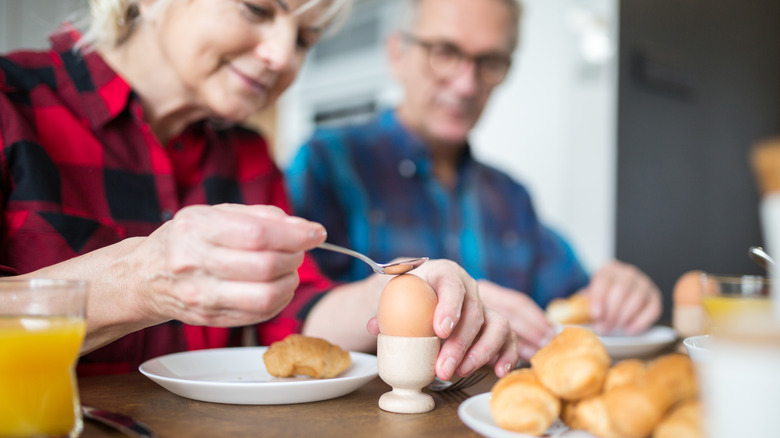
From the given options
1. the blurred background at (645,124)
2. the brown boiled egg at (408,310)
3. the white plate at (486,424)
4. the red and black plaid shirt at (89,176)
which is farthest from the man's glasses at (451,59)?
the white plate at (486,424)

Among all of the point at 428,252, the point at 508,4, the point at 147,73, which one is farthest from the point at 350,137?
the point at 147,73

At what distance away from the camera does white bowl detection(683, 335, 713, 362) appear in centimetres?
69

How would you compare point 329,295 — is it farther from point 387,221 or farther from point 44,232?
point 387,221

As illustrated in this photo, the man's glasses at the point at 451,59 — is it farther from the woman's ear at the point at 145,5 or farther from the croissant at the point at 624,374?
the croissant at the point at 624,374

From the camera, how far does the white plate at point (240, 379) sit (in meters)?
0.71

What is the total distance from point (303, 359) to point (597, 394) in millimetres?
405

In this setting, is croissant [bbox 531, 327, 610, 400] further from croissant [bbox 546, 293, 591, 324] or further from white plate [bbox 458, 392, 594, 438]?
croissant [bbox 546, 293, 591, 324]

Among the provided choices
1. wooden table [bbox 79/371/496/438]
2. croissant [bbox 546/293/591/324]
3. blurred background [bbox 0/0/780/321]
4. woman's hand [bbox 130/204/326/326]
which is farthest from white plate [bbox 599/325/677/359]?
blurred background [bbox 0/0/780/321]

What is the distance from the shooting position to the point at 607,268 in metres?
1.65

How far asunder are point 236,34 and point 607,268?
1.08m

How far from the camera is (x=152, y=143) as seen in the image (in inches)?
50.9

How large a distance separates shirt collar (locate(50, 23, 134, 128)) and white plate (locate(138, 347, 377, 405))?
0.56 m

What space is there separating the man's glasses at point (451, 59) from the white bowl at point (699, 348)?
4.72 feet

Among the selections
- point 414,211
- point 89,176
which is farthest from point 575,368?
point 414,211
